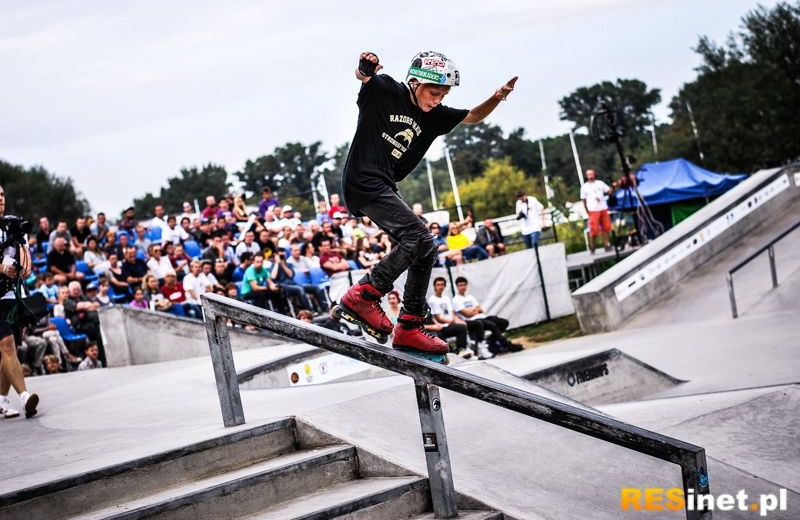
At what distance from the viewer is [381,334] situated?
19.3 feet

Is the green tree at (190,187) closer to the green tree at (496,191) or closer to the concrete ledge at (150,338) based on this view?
the green tree at (496,191)

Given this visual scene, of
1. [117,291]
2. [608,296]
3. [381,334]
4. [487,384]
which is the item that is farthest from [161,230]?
[487,384]

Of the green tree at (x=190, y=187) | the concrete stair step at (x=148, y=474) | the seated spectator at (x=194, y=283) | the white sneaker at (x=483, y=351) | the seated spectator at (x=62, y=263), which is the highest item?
the green tree at (x=190, y=187)

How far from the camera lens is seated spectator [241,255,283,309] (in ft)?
49.6

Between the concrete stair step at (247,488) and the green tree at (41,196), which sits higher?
the green tree at (41,196)

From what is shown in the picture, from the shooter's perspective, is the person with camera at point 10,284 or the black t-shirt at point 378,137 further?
the person with camera at point 10,284

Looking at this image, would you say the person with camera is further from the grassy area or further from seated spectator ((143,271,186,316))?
the grassy area

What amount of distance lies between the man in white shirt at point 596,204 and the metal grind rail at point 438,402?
595 inches

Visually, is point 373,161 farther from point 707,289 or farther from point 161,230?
point 161,230

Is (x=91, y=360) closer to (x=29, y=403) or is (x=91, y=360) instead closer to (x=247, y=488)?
(x=29, y=403)

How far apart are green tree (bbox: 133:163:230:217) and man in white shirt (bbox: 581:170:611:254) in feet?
200

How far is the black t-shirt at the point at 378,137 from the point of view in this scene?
5.64m

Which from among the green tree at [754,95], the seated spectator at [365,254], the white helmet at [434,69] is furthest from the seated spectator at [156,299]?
the green tree at [754,95]

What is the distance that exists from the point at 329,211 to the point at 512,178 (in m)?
49.7
